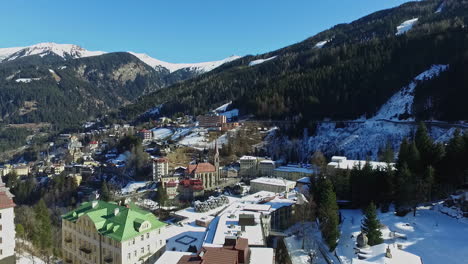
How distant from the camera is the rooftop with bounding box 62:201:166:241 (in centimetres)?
2980

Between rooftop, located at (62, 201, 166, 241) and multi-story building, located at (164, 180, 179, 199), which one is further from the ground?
rooftop, located at (62, 201, 166, 241)

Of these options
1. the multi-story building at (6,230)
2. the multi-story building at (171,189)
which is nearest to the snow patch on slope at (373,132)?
the multi-story building at (171,189)

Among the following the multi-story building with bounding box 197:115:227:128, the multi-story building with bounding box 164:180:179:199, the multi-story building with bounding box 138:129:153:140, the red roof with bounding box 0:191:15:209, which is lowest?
the multi-story building with bounding box 164:180:179:199

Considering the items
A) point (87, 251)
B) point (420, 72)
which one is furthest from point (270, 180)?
point (420, 72)

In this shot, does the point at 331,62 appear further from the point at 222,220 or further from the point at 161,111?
the point at 222,220

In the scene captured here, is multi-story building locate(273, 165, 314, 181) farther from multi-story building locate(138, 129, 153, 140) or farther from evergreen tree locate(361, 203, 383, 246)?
multi-story building locate(138, 129, 153, 140)

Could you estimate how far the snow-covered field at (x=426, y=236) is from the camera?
2630cm

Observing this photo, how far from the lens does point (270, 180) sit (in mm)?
68562

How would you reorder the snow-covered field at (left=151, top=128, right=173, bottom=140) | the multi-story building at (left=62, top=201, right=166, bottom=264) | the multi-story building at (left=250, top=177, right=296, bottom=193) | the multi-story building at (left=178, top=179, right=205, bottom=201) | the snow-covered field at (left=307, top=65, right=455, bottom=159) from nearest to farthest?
1. the multi-story building at (left=62, top=201, right=166, bottom=264)
2. the multi-story building at (left=250, top=177, right=296, bottom=193)
3. the multi-story building at (left=178, top=179, right=205, bottom=201)
4. the snow-covered field at (left=307, top=65, right=455, bottom=159)
5. the snow-covered field at (left=151, top=128, right=173, bottom=140)

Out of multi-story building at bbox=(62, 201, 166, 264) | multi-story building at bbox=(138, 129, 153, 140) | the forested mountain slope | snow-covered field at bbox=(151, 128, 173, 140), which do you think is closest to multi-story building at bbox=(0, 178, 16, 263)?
multi-story building at bbox=(62, 201, 166, 264)

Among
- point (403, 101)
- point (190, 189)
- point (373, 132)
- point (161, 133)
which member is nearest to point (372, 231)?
point (190, 189)

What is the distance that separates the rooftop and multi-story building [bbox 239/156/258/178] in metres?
56.8

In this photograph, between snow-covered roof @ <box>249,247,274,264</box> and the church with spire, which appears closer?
snow-covered roof @ <box>249,247,274,264</box>

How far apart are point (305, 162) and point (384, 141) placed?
2128 centimetres
